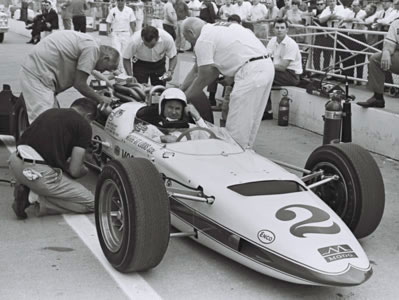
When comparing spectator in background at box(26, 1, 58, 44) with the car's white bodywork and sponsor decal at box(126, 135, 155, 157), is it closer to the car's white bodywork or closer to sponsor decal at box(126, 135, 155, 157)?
sponsor decal at box(126, 135, 155, 157)

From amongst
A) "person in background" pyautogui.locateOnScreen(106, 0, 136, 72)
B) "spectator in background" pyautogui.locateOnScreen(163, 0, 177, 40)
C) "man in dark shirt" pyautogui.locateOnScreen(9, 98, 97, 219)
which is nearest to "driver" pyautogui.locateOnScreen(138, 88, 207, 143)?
"man in dark shirt" pyautogui.locateOnScreen(9, 98, 97, 219)

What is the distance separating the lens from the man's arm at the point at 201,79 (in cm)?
699

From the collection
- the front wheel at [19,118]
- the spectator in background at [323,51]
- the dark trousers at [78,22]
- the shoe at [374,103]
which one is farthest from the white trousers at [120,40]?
the shoe at [374,103]

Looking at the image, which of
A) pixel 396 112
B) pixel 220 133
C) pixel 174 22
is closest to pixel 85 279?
pixel 220 133

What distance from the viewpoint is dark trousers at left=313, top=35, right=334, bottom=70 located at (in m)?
11.9

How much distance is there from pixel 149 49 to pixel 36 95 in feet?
9.36

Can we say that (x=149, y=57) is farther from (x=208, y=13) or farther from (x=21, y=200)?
(x=208, y=13)

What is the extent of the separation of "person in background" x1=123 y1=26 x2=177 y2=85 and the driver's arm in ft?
7.28

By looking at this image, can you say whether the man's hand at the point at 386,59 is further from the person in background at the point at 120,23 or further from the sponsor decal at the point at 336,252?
the person in background at the point at 120,23

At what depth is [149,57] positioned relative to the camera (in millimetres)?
9992

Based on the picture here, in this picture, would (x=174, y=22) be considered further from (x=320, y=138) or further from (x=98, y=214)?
(x=98, y=214)

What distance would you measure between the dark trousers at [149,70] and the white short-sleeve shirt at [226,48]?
2961 mm

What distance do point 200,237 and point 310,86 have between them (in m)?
5.96

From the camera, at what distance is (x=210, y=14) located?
17891 mm
